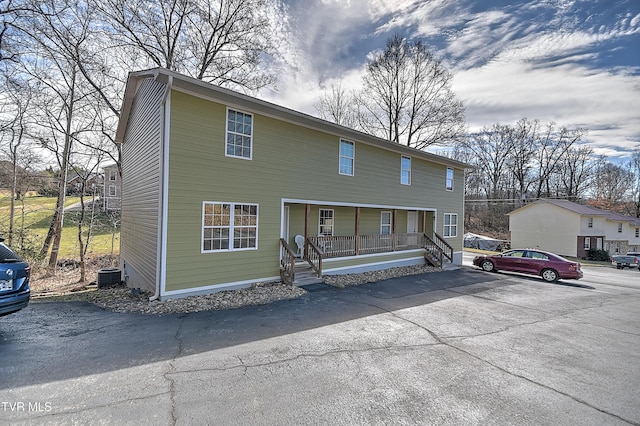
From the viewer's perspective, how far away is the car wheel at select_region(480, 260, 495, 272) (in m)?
16.5

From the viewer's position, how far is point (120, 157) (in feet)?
57.2

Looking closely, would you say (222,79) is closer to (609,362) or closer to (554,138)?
(609,362)

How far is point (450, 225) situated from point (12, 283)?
65.7 feet

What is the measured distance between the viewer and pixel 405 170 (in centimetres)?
1605

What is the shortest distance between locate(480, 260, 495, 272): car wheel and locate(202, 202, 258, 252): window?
14.1 m

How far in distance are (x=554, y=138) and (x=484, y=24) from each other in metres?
43.7

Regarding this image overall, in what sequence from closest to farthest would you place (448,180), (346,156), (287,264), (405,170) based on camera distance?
(287,264) → (346,156) → (405,170) → (448,180)

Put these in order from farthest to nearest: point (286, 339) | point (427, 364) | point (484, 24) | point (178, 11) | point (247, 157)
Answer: point (178, 11) < point (484, 24) < point (247, 157) < point (286, 339) < point (427, 364)

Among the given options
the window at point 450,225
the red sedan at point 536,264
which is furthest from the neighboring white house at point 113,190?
the red sedan at point 536,264

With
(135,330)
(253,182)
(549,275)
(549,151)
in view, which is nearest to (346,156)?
(253,182)

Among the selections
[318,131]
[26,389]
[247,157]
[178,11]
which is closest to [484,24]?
[318,131]

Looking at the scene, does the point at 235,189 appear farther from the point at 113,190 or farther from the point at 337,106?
the point at 113,190

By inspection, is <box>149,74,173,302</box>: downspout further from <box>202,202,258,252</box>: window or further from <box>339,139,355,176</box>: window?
<box>339,139,355,176</box>: window


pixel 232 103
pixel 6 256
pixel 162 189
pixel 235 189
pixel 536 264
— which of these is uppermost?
pixel 232 103
